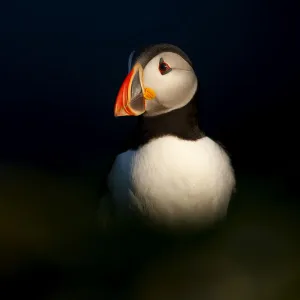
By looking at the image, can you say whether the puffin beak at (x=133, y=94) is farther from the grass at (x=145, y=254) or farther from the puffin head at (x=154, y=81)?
the grass at (x=145, y=254)

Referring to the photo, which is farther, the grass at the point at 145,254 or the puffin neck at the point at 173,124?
the puffin neck at the point at 173,124

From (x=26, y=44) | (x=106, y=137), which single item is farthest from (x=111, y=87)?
(x=26, y=44)

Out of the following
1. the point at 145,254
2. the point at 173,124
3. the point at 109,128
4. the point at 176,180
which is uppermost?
the point at 109,128

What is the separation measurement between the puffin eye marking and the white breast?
0.64 ft

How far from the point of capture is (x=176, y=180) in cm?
172

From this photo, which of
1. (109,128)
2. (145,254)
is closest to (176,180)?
(145,254)

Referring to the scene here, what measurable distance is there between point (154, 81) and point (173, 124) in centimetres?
Answer: 15

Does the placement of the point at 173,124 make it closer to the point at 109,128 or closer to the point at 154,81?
the point at 154,81

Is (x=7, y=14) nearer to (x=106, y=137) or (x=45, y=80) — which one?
(x=45, y=80)

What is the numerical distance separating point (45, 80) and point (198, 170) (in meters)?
1.43

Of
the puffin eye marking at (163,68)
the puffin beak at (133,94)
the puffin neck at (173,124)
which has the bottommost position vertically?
the puffin neck at (173,124)

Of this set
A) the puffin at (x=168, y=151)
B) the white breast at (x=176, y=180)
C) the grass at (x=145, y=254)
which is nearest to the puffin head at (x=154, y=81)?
the puffin at (x=168, y=151)

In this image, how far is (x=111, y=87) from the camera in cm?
288

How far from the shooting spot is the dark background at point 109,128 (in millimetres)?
1677
